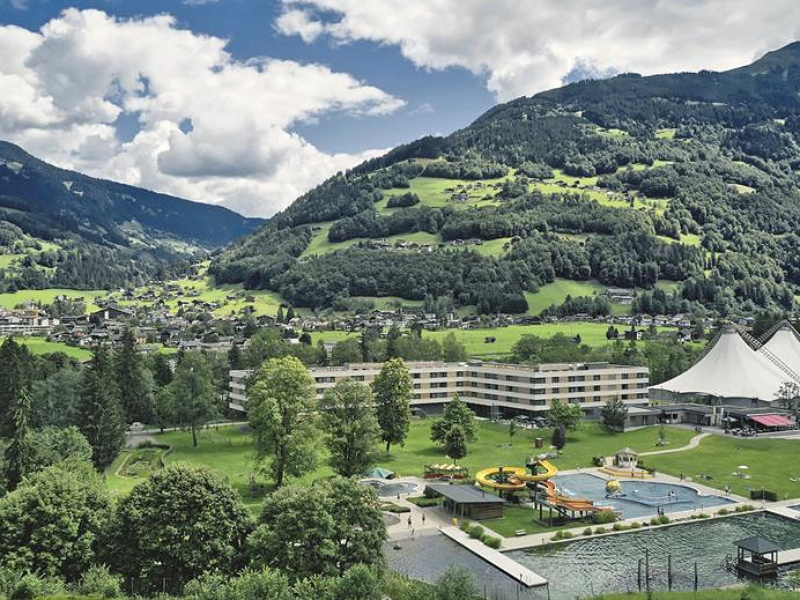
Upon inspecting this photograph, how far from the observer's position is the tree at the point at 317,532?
3522cm

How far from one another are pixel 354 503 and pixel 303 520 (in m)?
3.10

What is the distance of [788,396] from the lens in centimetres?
9694

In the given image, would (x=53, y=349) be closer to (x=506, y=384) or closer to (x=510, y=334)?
(x=506, y=384)

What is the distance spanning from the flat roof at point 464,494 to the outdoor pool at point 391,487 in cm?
360

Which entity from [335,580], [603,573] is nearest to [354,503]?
[335,580]

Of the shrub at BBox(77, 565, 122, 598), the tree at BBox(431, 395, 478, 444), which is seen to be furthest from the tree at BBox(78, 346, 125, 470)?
the shrub at BBox(77, 565, 122, 598)

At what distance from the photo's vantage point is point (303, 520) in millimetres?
36031

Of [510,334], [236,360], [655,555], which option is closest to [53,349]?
[236,360]

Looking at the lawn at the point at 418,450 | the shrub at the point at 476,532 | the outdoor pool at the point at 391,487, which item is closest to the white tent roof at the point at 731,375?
the lawn at the point at 418,450

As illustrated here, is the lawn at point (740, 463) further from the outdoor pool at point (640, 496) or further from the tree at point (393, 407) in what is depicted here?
the tree at point (393, 407)

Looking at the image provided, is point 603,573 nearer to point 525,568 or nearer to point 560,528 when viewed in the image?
point 525,568

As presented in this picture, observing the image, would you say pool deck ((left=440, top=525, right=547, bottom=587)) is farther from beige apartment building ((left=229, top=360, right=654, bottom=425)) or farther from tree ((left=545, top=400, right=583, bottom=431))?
beige apartment building ((left=229, top=360, right=654, bottom=425))

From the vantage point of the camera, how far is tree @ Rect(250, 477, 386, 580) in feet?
116

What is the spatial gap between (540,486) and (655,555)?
13.2 metres
